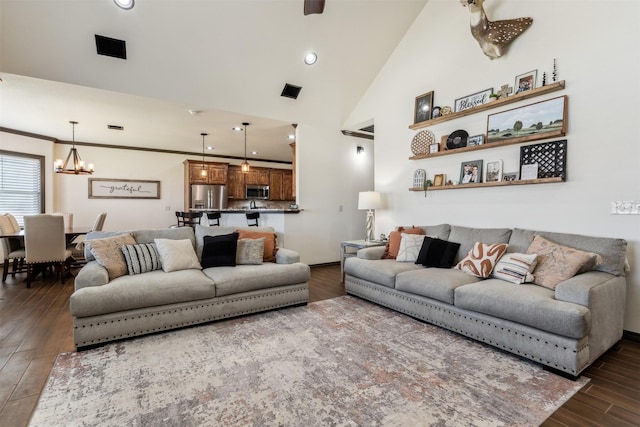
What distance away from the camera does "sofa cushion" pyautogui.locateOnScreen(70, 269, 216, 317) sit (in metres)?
2.44

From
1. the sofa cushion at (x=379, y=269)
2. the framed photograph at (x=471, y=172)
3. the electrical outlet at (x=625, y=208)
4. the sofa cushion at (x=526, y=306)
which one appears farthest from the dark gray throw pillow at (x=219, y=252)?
the electrical outlet at (x=625, y=208)

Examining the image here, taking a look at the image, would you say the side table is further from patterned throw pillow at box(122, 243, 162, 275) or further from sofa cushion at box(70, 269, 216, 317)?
patterned throw pillow at box(122, 243, 162, 275)

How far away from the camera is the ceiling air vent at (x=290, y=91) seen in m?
4.86

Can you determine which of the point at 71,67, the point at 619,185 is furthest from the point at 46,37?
the point at 619,185

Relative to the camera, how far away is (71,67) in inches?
141

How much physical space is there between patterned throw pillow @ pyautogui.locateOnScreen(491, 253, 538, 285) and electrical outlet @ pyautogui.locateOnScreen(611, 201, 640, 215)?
795 mm

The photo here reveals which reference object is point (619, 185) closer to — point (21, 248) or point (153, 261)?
point (153, 261)

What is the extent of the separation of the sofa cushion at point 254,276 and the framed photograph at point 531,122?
2.75 metres

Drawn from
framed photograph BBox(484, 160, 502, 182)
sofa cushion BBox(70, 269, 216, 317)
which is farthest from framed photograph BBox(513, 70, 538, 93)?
sofa cushion BBox(70, 269, 216, 317)

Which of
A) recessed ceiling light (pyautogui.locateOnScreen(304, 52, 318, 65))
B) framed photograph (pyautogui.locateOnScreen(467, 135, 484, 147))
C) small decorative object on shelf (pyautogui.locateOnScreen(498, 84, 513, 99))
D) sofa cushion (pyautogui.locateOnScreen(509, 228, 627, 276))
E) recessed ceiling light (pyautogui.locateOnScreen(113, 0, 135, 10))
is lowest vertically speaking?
sofa cushion (pyautogui.locateOnScreen(509, 228, 627, 276))

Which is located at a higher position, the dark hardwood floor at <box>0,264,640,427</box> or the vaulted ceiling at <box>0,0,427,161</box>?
the vaulted ceiling at <box>0,0,427,161</box>

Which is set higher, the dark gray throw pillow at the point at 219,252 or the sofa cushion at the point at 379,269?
the dark gray throw pillow at the point at 219,252

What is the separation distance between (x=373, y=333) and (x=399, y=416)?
1114 mm

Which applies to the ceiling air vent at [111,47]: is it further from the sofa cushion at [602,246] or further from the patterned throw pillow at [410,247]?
the sofa cushion at [602,246]
